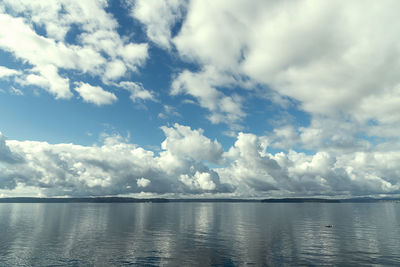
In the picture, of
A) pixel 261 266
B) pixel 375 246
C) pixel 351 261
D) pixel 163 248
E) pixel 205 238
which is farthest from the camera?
pixel 205 238

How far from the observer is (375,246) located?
8450cm

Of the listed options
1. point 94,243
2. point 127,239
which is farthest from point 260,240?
point 94,243

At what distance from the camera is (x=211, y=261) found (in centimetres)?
6362

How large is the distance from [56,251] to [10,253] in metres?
12.4

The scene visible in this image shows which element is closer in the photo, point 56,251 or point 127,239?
point 56,251

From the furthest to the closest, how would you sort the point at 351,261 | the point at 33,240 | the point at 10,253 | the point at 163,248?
the point at 33,240 → the point at 163,248 → the point at 10,253 → the point at 351,261

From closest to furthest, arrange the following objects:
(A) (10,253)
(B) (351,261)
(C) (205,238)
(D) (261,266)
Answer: (D) (261,266) → (B) (351,261) → (A) (10,253) → (C) (205,238)

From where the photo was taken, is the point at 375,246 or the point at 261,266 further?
the point at 375,246

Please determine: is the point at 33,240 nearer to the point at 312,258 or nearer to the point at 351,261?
the point at 312,258

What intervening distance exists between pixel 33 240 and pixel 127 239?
113 feet

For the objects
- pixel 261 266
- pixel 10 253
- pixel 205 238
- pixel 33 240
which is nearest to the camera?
pixel 261 266

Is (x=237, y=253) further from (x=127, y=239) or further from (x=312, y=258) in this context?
(x=127, y=239)

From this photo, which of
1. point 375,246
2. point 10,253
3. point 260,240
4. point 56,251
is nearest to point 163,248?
point 56,251

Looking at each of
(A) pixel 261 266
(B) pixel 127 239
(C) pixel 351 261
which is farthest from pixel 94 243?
(C) pixel 351 261
